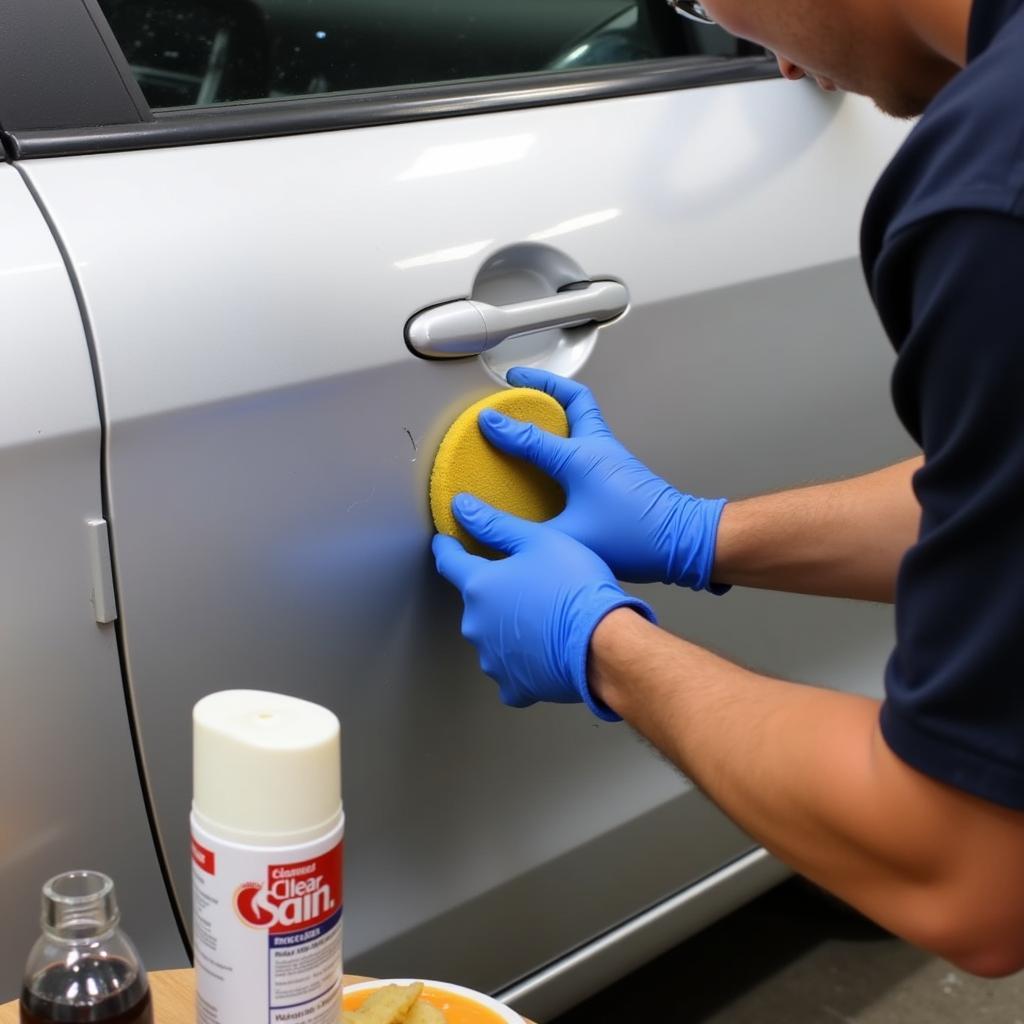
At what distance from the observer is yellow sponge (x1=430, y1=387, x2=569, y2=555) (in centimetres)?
116

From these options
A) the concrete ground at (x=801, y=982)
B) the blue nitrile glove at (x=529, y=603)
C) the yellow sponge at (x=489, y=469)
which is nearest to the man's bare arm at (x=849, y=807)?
the blue nitrile glove at (x=529, y=603)

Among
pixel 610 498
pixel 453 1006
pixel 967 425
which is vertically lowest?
pixel 453 1006

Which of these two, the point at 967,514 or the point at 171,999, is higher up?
the point at 967,514

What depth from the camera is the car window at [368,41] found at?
4.26ft

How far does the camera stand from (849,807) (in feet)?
2.77

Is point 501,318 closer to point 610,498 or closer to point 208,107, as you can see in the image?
point 610,498

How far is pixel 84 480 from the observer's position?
0.96m

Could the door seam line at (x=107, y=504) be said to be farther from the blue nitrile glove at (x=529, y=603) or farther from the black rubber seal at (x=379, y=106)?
the blue nitrile glove at (x=529, y=603)

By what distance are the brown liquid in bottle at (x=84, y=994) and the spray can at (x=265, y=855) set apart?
0.13 feet

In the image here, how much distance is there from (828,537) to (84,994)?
867 mm

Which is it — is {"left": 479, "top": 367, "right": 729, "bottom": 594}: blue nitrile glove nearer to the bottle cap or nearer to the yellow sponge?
the yellow sponge

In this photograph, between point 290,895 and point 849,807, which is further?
point 849,807

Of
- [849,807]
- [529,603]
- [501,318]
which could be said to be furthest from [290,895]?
[501,318]

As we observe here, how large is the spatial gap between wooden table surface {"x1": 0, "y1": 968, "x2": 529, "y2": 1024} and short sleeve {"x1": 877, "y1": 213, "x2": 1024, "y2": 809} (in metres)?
0.40
